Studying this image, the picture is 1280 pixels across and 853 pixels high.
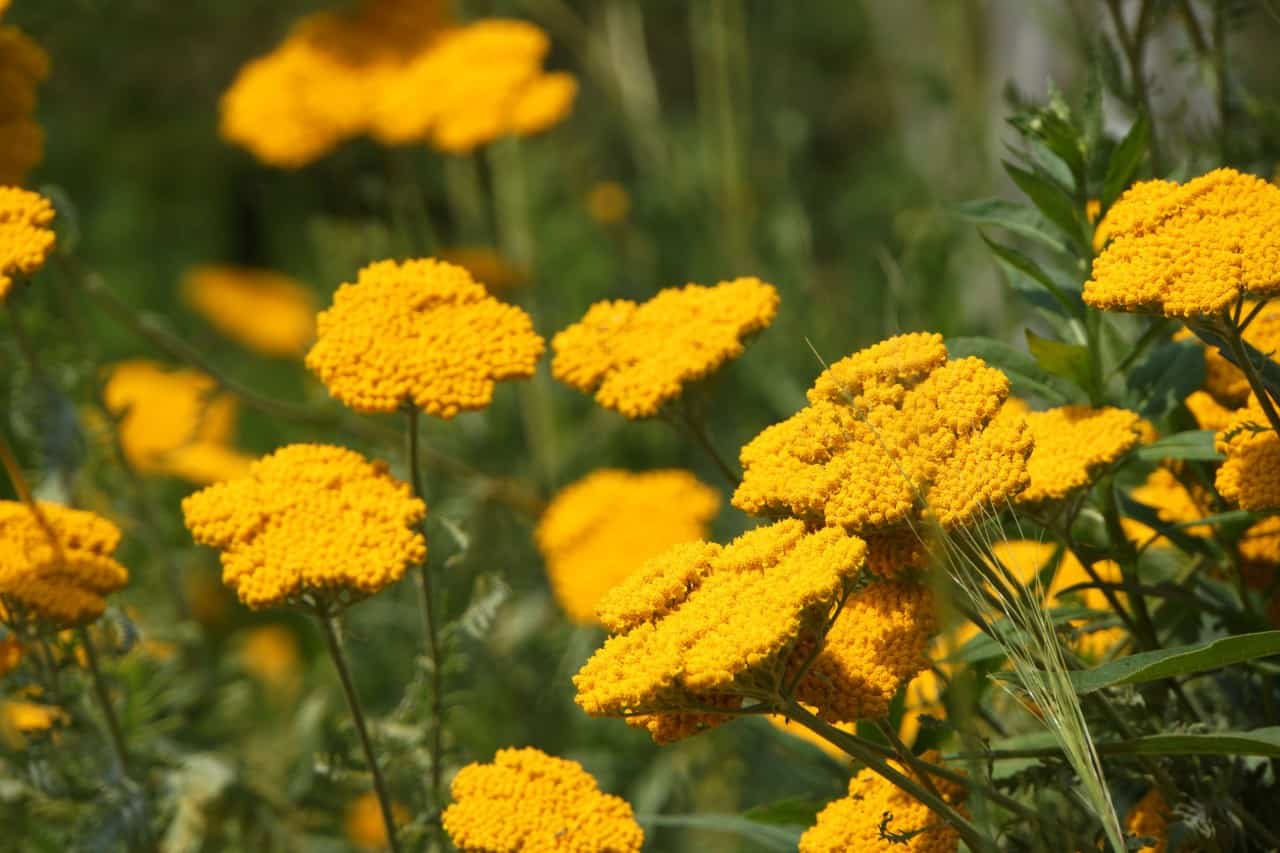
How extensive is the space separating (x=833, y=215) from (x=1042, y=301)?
2.58 metres

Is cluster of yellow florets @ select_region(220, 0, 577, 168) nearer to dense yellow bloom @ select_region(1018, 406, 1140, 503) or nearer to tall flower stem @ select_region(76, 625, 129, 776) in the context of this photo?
tall flower stem @ select_region(76, 625, 129, 776)

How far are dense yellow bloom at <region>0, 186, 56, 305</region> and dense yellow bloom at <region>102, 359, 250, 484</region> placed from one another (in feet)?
4.01

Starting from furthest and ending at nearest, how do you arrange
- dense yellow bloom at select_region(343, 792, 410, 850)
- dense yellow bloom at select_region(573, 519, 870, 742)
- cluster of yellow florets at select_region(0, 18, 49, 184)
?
1. dense yellow bloom at select_region(343, 792, 410, 850)
2. cluster of yellow florets at select_region(0, 18, 49, 184)
3. dense yellow bloom at select_region(573, 519, 870, 742)

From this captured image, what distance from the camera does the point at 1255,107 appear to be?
1510mm

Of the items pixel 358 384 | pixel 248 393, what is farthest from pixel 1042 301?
pixel 248 393

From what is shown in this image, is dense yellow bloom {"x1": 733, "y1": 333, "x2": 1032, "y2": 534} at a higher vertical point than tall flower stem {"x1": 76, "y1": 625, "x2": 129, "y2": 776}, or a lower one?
higher

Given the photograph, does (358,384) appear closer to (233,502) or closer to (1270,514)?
(233,502)

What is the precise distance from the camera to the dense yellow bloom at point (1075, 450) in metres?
1.01

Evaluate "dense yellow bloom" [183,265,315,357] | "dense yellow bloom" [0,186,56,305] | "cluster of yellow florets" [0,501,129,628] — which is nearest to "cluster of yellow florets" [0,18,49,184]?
"dense yellow bloom" [0,186,56,305]

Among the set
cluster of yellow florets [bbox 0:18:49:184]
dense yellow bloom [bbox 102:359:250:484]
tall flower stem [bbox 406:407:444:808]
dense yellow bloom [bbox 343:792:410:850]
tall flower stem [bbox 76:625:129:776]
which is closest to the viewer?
tall flower stem [bbox 406:407:444:808]

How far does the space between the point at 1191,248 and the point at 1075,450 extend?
0.17 m

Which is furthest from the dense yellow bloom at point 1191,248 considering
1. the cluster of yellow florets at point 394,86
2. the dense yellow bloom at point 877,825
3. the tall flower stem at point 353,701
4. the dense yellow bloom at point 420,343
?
the cluster of yellow florets at point 394,86

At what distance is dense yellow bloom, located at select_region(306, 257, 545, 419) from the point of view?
113cm

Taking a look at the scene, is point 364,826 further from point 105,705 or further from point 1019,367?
point 1019,367
